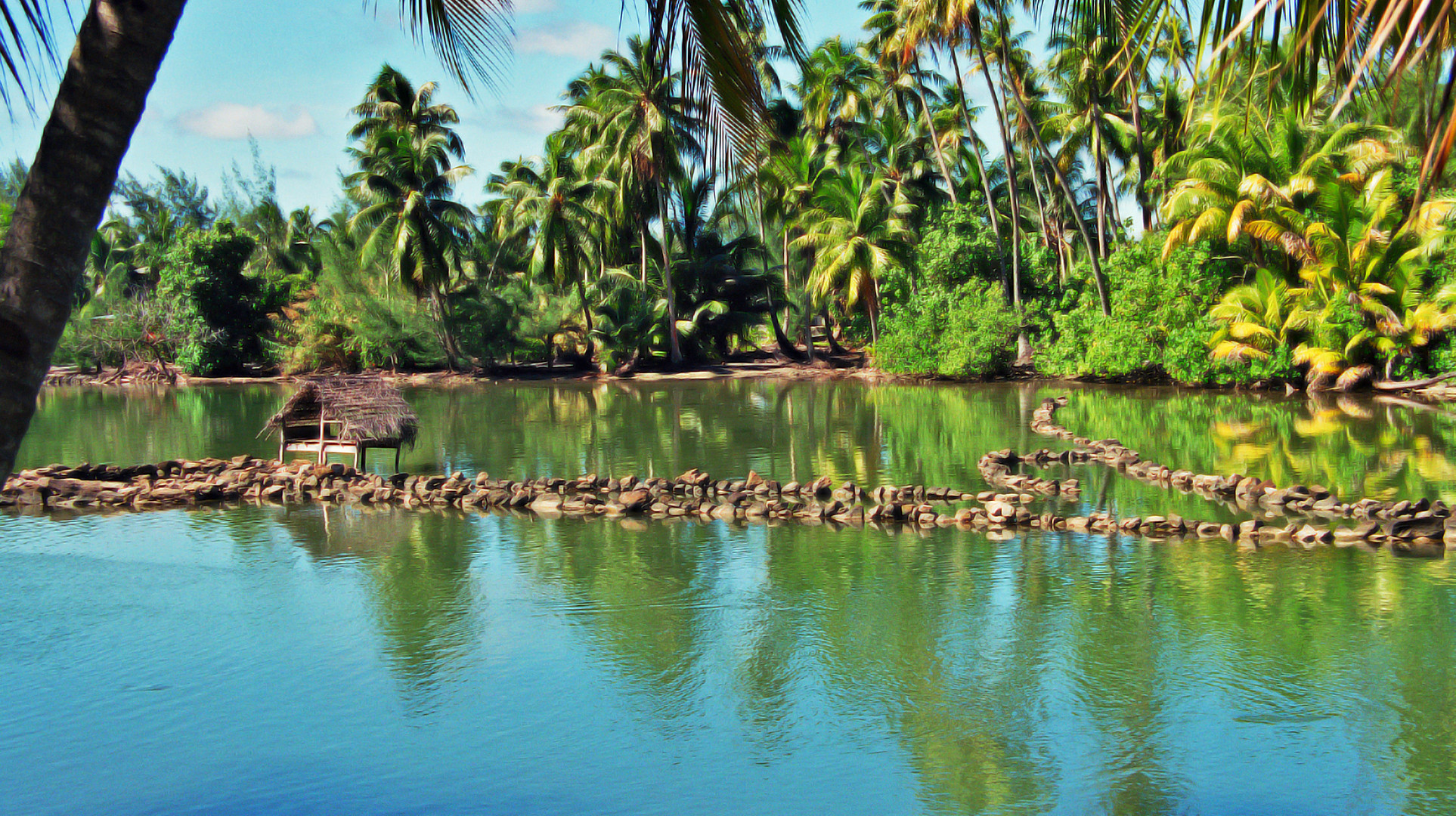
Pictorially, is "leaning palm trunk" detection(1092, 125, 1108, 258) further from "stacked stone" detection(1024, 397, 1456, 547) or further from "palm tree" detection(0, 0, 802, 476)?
"palm tree" detection(0, 0, 802, 476)

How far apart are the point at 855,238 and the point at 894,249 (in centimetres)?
212

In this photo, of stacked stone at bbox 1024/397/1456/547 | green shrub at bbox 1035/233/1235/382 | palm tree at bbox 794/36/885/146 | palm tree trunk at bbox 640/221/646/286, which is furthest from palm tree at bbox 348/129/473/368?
stacked stone at bbox 1024/397/1456/547

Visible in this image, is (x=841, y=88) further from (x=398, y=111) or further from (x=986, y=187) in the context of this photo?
(x=398, y=111)

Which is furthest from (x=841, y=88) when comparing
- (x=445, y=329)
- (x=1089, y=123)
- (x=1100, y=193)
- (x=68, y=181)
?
(x=68, y=181)

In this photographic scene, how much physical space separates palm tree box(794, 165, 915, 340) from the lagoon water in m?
25.0

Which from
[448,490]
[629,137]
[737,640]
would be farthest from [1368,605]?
[629,137]

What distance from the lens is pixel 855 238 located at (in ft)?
125

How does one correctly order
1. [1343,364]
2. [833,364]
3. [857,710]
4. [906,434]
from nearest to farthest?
[857,710] < [906,434] < [1343,364] < [833,364]

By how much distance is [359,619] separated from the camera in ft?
28.5

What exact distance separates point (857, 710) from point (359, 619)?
459cm

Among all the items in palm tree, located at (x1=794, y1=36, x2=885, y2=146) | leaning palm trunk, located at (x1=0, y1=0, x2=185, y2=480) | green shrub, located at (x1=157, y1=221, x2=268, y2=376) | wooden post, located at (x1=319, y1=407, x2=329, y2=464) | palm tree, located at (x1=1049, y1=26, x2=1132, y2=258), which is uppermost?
palm tree, located at (x1=794, y1=36, x2=885, y2=146)

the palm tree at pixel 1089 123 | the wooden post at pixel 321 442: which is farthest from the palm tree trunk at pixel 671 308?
the wooden post at pixel 321 442

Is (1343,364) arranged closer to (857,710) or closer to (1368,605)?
(1368,605)

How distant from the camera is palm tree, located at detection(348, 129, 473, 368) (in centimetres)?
4091
